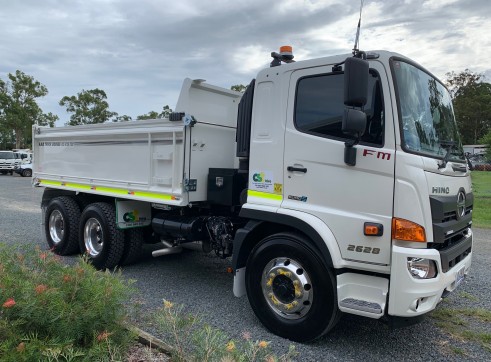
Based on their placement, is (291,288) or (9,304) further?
(291,288)

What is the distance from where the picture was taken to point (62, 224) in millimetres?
7262

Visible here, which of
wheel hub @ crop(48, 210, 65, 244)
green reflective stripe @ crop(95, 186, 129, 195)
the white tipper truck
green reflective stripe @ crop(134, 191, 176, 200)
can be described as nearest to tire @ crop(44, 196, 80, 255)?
wheel hub @ crop(48, 210, 65, 244)

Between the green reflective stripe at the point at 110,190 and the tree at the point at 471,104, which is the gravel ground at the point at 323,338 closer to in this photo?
the green reflective stripe at the point at 110,190

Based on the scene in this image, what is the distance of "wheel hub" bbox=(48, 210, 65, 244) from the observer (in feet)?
24.3

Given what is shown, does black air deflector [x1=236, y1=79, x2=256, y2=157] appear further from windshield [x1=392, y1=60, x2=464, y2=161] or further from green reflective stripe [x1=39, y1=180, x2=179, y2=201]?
windshield [x1=392, y1=60, x2=464, y2=161]

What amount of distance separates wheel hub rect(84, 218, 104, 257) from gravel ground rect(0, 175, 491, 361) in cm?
59

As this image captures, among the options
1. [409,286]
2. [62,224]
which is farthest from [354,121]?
[62,224]

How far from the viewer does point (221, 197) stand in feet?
17.1

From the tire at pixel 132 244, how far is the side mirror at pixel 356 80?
4.18m

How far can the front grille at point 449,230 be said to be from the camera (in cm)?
339

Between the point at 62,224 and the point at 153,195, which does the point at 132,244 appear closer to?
the point at 153,195

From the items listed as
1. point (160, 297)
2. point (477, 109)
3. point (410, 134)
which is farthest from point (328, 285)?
point (477, 109)

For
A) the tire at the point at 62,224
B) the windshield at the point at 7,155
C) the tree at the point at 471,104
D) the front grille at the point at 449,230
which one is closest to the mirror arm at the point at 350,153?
the front grille at the point at 449,230

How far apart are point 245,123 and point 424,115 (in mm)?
1809
